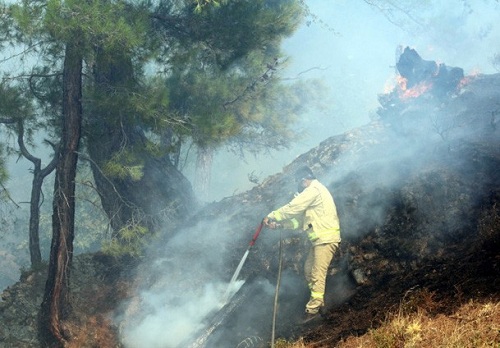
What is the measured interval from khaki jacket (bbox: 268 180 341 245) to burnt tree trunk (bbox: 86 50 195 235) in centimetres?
305

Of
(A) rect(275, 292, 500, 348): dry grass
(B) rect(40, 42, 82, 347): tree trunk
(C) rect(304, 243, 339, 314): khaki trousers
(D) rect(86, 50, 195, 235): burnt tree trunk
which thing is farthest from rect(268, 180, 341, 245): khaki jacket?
(B) rect(40, 42, 82, 347): tree trunk

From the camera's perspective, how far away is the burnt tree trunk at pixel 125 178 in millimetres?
7270

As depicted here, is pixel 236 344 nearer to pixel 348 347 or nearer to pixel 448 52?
pixel 348 347

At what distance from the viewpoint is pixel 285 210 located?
5.88m

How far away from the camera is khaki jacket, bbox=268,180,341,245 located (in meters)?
5.83

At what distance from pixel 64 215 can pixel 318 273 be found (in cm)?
417

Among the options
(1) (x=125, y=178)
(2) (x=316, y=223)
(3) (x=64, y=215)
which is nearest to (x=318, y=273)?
(2) (x=316, y=223)

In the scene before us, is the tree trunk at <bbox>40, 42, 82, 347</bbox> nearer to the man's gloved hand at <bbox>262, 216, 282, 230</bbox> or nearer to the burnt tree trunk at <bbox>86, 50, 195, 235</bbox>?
the burnt tree trunk at <bbox>86, 50, 195, 235</bbox>

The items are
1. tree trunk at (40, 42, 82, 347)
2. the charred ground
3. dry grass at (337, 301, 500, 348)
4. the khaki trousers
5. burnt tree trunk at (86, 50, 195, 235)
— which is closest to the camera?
dry grass at (337, 301, 500, 348)

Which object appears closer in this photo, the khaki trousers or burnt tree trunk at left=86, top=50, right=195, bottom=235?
the khaki trousers

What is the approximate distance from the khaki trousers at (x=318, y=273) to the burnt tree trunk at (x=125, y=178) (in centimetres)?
339

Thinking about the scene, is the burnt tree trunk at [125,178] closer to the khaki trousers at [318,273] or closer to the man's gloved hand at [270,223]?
the man's gloved hand at [270,223]

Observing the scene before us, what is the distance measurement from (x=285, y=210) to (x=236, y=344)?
1935 mm

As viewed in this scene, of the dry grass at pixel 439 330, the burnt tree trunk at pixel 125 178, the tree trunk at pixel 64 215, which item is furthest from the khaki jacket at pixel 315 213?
the tree trunk at pixel 64 215
